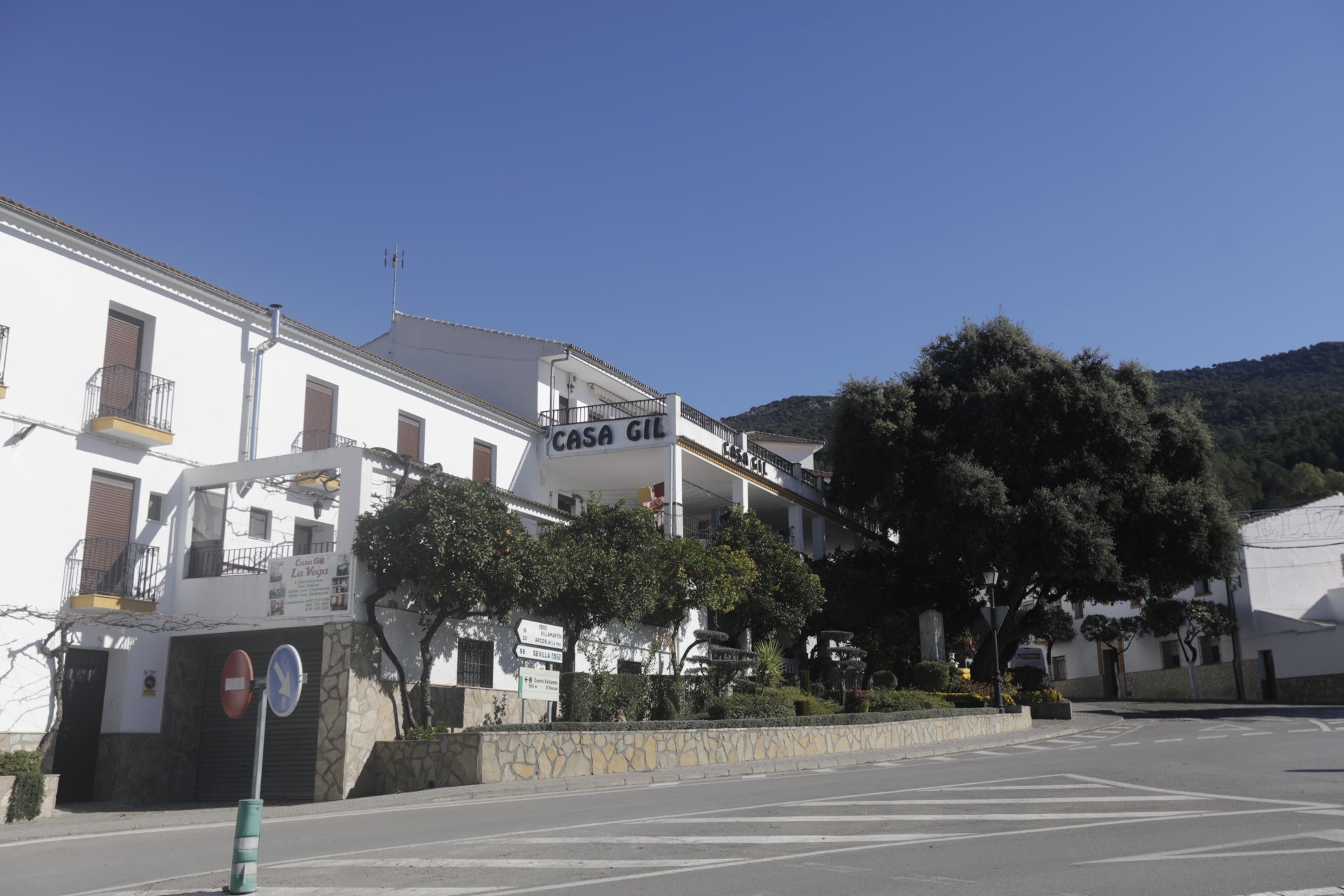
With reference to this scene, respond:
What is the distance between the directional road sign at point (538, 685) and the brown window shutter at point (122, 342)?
10164 millimetres

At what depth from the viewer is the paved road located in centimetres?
824

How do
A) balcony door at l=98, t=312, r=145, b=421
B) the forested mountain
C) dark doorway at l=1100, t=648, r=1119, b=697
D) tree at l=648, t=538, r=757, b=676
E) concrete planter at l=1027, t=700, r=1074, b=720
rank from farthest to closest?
1. the forested mountain
2. dark doorway at l=1100, t=648, r=1119, b=697
3. concrete planter at l=1027, t=700, r=1074, b=720
4. tree at l=648, t=538, r=757, b=676
5. balcony door at l=98, t=312, r=145, b=421

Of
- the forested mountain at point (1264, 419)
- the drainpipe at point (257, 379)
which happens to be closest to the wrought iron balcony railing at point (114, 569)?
the drainpipe at point (257, 379)

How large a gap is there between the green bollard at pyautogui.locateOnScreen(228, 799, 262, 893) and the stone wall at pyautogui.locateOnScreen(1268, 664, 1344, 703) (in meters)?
46.3

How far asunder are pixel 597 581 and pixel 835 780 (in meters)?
8.05

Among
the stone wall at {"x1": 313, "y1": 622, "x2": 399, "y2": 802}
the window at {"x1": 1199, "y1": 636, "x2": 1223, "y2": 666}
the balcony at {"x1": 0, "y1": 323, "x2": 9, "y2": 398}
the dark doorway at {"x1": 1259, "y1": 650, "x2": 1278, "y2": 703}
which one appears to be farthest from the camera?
the window at {"x1": 1199, "y1": 636, "x2": 1223, "y2": 666}

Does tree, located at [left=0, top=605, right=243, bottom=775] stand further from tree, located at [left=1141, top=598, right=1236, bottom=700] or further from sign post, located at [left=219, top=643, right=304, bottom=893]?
tree, located at [left=1141, top=598, right=1236, bottom=700]

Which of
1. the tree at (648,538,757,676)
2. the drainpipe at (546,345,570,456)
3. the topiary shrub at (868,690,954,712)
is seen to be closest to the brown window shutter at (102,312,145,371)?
the tree at (648,538,757,676)

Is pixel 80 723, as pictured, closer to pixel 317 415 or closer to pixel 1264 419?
pixel 317 415

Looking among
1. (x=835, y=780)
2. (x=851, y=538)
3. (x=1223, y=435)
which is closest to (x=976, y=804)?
(x=835, y=780)

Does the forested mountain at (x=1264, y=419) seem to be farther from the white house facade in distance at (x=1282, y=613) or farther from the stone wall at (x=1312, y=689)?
the stone wall at (x=1312, y=689)

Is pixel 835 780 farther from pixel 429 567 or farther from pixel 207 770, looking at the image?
pixel 207 770

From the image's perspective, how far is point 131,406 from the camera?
2127cm

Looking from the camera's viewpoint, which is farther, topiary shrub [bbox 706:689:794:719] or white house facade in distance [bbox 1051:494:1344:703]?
white house facade in distance [bbox 1051:494:1344:703]
